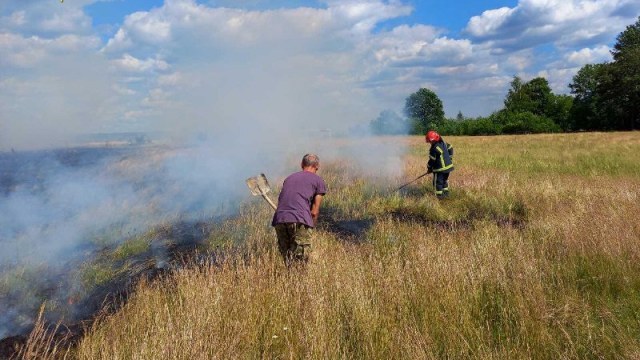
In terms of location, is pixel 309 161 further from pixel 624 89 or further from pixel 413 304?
pixel 624 89

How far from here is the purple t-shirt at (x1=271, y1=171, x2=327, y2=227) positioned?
520 cm

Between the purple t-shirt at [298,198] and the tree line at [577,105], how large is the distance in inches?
1377

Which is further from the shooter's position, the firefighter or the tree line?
the tree line

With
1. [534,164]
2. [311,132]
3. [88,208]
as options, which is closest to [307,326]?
[88,208]

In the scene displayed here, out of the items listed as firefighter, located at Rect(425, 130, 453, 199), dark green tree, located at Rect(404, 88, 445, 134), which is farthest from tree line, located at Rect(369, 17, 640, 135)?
firefighter, located at Rect(425, 130, 453, 199)

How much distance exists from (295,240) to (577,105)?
67.8 meters

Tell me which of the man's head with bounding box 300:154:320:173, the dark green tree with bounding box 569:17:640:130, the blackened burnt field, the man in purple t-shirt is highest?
the dark green tree with bounding box 569:17:640:130

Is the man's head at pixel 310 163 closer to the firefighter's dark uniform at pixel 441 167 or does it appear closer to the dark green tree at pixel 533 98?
the firefighter's dark uniform at pixel 441 167

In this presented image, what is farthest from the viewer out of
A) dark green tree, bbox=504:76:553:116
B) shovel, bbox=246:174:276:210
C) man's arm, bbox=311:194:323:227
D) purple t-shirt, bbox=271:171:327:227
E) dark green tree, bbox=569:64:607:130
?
dark green tree, bbox=504:76:553:116

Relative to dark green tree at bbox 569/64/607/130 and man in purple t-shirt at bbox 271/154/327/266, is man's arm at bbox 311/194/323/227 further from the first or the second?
dark green tree at bbox 569/64/607/130

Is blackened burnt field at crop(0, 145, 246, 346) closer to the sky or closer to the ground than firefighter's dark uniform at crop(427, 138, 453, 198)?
closer to the ground

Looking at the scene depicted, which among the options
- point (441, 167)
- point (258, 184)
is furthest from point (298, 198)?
point (441, 167)

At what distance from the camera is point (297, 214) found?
5188 mm

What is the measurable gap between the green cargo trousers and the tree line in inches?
1381
